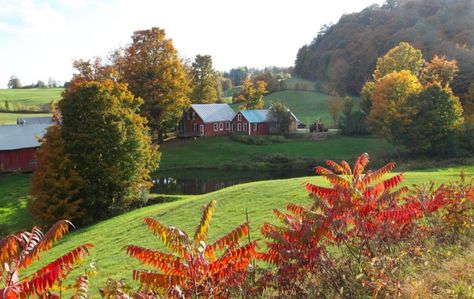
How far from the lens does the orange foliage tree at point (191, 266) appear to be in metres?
5.04

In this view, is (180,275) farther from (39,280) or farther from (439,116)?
(439,116)

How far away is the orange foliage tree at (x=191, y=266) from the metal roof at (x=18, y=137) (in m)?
46.7

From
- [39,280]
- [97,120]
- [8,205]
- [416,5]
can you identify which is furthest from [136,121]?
[416,5]

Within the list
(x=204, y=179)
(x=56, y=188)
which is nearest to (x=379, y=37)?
(x=204, y=179)

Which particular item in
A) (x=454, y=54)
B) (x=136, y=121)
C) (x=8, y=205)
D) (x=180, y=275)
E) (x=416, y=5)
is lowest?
(x=8, y=205)

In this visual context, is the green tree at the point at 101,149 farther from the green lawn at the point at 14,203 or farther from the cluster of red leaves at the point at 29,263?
the cluster of red leaves at the point at 29,263

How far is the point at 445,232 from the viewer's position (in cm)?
816

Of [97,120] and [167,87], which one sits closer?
[97,120]

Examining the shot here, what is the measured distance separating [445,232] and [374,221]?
6.85 feet

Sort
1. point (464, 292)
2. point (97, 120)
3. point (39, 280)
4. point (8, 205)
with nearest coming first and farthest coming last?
point (39, 280), point (464, 292), point (97, 120), point (8, 205)

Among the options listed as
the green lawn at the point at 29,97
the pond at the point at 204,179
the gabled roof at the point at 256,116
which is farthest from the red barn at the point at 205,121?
the green lawn at the point at 29,97

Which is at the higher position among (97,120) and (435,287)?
(97,120)

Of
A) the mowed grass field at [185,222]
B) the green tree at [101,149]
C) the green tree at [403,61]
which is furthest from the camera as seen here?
the green tree at [403,61]

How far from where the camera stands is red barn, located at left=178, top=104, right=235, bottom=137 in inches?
2650
